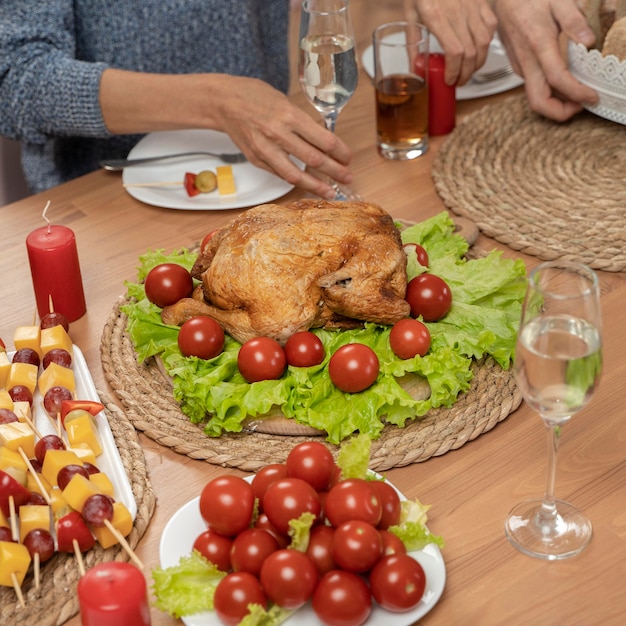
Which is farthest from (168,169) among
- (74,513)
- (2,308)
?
(74,513)

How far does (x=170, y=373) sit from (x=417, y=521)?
1.57 ft

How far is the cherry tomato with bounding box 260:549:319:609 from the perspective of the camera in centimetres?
95

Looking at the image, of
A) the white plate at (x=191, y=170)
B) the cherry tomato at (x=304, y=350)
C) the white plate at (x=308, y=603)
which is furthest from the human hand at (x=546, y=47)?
the white plate at (x=308, y=603)

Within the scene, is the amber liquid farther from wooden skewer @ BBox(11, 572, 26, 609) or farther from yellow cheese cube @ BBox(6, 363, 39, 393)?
wooden skewer @ BBox(11, 572, 26, 609)

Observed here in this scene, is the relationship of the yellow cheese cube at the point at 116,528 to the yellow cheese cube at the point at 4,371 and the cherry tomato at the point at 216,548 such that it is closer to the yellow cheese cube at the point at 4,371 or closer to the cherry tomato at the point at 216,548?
the cherry tomato at the point at 216,548

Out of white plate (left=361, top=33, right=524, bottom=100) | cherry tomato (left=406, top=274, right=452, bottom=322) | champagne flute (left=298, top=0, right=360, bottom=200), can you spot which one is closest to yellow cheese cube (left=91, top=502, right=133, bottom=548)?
cherry tomato (left=406, top=274, right=452, bottom=322)

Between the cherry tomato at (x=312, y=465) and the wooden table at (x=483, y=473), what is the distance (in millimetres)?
168

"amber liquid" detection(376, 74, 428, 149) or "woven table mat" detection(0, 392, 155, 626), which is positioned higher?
"amber liquid" detection(376, 74, 428, 149)

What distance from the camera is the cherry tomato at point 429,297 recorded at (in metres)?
1.46

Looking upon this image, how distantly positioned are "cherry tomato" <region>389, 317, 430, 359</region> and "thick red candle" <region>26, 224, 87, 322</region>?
56 cm

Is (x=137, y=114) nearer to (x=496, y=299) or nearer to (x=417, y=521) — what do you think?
(x=496, y=299)

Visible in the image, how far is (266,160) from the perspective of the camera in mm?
1881

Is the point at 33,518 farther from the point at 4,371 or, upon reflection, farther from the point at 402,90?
the point at 402,90

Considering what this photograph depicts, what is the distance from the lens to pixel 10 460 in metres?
1.18
